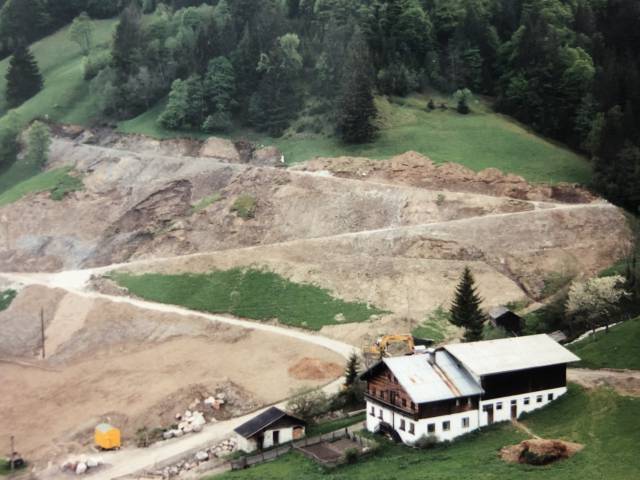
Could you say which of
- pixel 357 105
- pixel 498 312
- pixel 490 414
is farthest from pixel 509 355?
pixel 357 105

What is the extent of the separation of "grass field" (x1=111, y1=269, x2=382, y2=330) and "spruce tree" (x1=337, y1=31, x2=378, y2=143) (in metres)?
22.3

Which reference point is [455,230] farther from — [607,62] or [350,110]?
[607,62]

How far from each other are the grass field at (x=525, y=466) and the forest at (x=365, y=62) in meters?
43.4

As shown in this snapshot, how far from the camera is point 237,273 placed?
7725 cm

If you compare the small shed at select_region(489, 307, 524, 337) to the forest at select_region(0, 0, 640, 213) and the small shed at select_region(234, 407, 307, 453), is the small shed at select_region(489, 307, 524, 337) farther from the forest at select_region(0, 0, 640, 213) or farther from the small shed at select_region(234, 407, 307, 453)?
the forest at select_region(0, 0, 640, 213)

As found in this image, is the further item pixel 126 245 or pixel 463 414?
pixel 126 245

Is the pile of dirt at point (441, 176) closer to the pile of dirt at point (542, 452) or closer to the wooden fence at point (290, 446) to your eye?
the wooden fence at point (290, 446)

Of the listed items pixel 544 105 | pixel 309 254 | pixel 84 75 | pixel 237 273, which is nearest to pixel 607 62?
pixel 544 105

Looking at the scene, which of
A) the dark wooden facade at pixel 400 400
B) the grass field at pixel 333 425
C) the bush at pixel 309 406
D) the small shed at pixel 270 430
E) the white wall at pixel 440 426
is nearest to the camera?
the dark wooden facade at pixel 400 400

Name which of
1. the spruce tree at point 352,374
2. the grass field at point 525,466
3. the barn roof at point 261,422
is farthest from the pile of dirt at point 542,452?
the spruce tree at point 352,374

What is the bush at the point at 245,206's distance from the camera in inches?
3305

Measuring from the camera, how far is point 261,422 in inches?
2036

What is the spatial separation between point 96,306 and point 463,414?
40.6m

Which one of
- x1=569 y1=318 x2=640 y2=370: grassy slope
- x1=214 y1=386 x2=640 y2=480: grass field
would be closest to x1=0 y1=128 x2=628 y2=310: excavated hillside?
x1=569 y1=318 x2=640 y2=370: grassy slope
